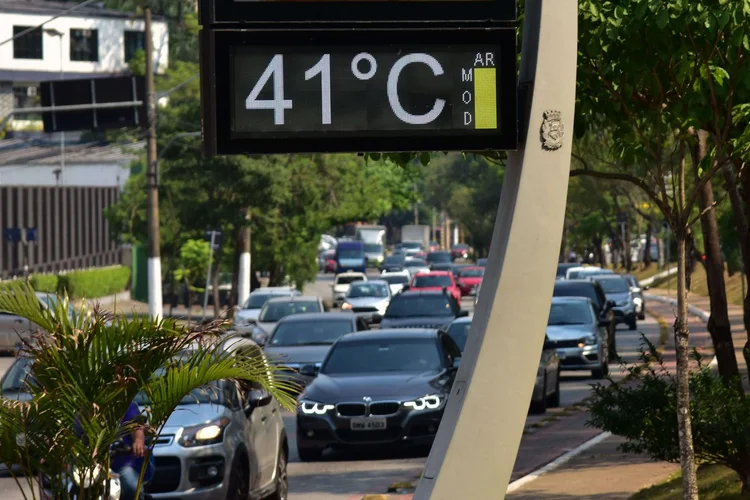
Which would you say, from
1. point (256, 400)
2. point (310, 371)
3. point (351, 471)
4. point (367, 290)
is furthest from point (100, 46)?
point (256, 400)

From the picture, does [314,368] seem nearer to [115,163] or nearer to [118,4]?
[115,163]

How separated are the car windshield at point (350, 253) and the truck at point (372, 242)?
12.6 metres

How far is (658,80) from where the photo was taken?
9281mm

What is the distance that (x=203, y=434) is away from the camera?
11.8 m

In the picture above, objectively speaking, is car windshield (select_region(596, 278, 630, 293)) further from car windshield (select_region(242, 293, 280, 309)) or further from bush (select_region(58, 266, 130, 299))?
bush (select_region(58, 266, 130, 299))

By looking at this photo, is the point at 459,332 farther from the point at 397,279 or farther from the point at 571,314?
the point at 397,279

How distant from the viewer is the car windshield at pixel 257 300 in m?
38.3

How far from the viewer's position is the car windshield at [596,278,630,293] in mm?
41328

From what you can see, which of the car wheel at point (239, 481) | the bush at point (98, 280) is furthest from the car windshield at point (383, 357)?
the bush at point (98, 280)

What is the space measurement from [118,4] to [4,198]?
1882 inches

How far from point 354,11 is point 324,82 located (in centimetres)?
40

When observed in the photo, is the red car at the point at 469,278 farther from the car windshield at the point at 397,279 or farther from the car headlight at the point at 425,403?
the car headlight at the point at 425,403

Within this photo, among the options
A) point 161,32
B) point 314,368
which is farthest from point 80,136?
point 314,368

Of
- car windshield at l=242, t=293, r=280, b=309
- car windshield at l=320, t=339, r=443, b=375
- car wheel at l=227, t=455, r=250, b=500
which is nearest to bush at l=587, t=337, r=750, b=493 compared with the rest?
car wheel at l=227, t=455, r=250, b=500
